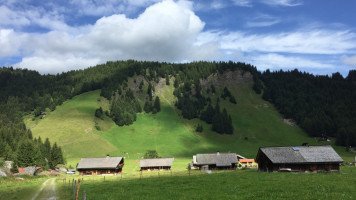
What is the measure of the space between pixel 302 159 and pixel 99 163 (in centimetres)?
6586

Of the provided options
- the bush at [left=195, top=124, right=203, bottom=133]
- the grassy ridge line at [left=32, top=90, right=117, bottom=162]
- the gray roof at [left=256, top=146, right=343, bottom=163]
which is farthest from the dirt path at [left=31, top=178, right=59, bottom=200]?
the bush at [left=195, top=124, right=203, bottom=133]

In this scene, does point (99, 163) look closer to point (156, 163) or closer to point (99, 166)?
point (99, 166)

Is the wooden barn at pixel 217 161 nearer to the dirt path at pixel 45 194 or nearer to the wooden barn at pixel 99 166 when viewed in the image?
the wooden barn at pixel 99 166

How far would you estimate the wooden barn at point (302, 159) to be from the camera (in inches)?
2457

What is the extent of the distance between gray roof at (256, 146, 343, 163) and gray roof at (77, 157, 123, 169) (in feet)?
171

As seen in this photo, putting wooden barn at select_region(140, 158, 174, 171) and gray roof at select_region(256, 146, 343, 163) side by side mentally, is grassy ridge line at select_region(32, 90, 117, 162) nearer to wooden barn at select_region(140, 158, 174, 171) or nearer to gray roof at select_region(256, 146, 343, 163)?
wooden barn at select_region(140, 158, 174, 171)

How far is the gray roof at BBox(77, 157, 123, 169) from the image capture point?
306 feet

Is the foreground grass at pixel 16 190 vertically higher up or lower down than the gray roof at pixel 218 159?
lower down

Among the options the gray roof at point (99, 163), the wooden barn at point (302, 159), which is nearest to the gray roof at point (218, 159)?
the wooden barn at point (302, 159)

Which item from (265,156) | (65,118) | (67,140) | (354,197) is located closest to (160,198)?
(354,197)

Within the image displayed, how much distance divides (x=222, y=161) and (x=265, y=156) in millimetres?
26474

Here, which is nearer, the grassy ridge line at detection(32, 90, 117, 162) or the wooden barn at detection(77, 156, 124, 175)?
the wooden barn at detection(77, 156, 124, 175)

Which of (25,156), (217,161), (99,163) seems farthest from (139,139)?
(25,156)

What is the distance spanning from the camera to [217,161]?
298 ft
